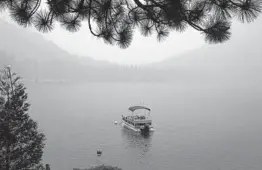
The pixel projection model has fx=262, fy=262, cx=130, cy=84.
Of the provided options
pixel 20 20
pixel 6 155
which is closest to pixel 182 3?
pixel 20 20

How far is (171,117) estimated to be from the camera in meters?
72.4

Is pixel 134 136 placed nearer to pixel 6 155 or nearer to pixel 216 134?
pixel 216 134

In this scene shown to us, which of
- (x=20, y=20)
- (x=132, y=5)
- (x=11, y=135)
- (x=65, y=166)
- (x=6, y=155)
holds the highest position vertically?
(x=132, y=5)

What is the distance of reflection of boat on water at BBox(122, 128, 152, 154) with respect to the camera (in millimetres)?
43562

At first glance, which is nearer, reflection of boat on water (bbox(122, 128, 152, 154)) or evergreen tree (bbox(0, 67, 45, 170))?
evergreen tree (bbox(0, 67, 45, 170))

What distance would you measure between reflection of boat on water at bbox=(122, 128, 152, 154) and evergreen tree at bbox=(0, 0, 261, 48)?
37188 millimetres

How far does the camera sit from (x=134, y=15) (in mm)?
5191

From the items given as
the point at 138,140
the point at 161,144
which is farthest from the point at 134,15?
the point at 138,140

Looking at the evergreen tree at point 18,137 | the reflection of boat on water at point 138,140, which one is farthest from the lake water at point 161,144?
the evergreen tree at point 18,137

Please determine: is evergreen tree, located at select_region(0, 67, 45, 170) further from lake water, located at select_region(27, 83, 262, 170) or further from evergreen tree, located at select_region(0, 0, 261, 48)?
lake water, located at select_region(27, 83, 262, 170)

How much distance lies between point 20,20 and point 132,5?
2119 mm

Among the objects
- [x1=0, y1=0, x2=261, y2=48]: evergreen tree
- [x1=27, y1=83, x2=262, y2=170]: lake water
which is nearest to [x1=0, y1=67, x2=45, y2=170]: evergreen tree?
[x1=0, y1=0, x2=261, y2=48]: evergreen tree

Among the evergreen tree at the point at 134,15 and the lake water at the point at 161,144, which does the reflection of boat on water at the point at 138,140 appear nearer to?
the lake water at the point at 161,144

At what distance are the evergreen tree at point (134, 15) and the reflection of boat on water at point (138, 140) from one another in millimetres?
37188
